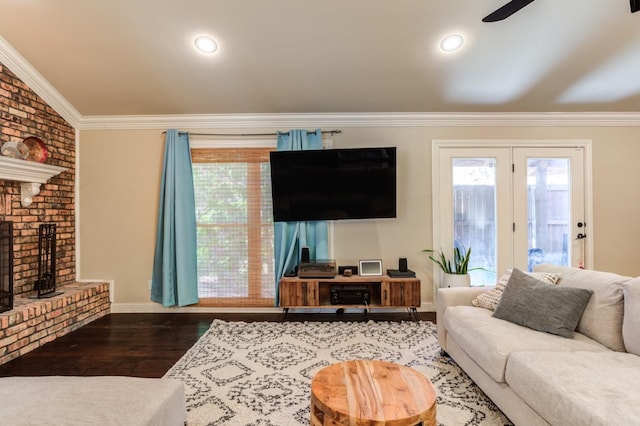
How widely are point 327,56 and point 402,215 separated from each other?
1.97 m

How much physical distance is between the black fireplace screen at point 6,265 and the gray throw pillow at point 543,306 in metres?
3.97

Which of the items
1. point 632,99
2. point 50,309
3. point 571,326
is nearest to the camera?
point 571,326

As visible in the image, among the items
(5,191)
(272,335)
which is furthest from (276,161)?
(5,191)

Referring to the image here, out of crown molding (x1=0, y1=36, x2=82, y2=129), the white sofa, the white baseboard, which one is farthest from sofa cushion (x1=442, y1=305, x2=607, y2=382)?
crown molding (x1=0, y1=36, x2=82, y2=129)

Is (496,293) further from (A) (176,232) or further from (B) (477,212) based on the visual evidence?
(A) (176,232)

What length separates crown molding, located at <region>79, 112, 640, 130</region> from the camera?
149 inches

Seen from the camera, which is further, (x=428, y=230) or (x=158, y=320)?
(x=428, y=230)

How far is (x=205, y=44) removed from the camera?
9.24 ft

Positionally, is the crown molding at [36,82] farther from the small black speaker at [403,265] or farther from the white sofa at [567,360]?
the white sofa at [567,360]

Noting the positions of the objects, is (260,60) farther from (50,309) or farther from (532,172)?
(532,172)

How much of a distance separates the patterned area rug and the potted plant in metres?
0.59

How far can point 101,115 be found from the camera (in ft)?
12.7

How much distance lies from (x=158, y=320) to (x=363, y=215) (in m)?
2.60

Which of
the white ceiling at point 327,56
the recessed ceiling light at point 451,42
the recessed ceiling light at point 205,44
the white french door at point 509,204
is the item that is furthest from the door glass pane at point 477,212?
the recessed ceiling light at point 205,44
